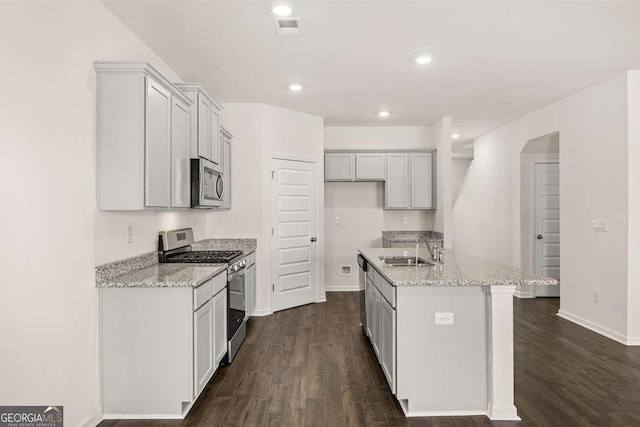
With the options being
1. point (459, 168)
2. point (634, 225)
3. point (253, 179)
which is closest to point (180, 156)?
point (253, 179)

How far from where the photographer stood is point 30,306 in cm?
190

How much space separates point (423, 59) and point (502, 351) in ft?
8.28

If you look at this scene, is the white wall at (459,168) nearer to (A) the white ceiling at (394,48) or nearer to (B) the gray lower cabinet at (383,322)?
(A) the white ceiling at (394,48)

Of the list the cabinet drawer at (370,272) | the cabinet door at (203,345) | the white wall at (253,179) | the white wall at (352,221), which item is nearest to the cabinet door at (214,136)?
the white wall at (253,179)

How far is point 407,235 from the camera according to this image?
20.4 feet

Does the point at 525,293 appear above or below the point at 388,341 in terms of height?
below

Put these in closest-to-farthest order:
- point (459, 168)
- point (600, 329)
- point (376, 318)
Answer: point (376, 318)
point (600, 329)
point (459, 168)

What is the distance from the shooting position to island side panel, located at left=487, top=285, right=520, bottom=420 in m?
2.42

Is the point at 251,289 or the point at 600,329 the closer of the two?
the point at 600,329

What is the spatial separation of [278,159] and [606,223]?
12.8ft

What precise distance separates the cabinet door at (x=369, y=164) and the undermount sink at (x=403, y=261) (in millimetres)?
2706

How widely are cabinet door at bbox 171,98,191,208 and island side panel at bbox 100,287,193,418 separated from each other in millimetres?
837

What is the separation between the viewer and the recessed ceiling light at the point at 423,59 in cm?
340

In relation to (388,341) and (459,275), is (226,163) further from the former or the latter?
(459,275)
